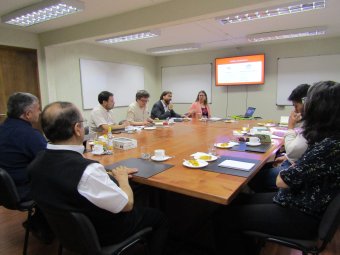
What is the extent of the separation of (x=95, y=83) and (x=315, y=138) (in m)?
5.37

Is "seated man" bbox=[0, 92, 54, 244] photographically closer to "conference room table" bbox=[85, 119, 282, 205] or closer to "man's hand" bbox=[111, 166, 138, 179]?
"conference room table" bbox=[85, 119, 282, 205]

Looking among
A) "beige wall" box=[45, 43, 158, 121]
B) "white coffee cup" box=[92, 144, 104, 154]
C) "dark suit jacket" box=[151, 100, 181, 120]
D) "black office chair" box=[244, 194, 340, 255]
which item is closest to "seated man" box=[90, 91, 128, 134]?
"white coffee cup" box=[92, 144, 104, 154]

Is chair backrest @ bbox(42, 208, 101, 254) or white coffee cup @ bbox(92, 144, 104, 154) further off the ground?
white coffee cup @ bbox(92, 144, 104, 154)

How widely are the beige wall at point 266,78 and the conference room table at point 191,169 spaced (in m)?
3.81

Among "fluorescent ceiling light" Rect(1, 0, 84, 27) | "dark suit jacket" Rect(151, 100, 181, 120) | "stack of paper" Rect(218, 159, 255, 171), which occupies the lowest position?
"stack of paper" Rect(218, 159, 255, 171)

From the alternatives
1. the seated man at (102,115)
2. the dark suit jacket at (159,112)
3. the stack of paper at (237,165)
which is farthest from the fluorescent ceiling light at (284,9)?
the stack of paper at (237,165)

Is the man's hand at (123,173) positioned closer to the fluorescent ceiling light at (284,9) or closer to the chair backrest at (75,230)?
the chair backrest at (75,230)

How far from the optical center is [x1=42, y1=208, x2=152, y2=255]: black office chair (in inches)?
40.3

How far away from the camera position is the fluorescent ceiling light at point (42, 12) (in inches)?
123

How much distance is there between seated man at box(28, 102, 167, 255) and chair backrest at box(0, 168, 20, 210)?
0.60 metres

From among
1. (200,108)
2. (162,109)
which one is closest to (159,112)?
(162,109)

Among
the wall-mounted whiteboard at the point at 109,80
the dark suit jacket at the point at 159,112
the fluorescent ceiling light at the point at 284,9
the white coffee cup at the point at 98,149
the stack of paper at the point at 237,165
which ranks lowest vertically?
the stack of paper at the point at 237,165

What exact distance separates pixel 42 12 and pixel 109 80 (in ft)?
8.96

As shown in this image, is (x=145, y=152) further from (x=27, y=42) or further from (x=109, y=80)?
(x=109, y=80)
